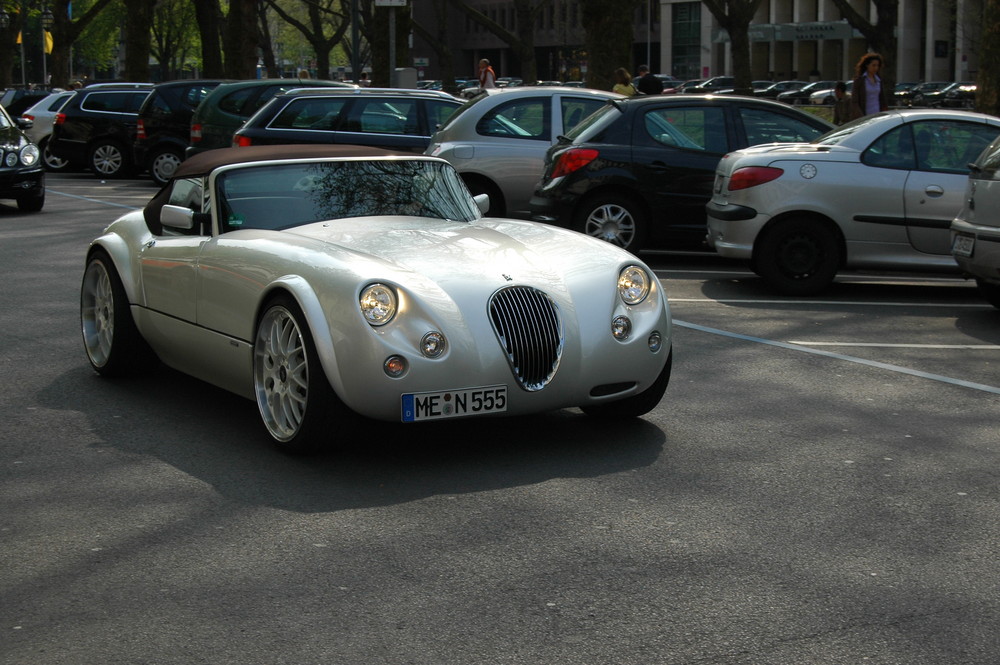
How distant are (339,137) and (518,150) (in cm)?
358

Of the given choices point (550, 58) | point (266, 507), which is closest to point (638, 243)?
point (266, 507)

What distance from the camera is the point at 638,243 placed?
13.5 meters

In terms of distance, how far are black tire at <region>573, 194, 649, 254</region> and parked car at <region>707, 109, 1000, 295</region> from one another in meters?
1.66

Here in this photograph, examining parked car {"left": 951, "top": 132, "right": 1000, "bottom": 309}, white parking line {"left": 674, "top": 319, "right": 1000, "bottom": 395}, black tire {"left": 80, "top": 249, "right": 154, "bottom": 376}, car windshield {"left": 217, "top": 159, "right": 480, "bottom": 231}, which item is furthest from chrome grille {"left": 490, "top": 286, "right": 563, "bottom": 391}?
parked car {"left": 951, "top": 132, "right": 1000, "bottom": 309}

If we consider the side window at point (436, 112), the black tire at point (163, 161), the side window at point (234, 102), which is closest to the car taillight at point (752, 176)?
the side window at point (436, 112)

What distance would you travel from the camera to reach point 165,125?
80.4 feet

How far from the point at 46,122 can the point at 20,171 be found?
12.8 meters

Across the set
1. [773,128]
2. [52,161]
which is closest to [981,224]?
[773,128]

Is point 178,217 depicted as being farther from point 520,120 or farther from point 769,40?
point 769,40

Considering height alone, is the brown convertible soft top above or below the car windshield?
above

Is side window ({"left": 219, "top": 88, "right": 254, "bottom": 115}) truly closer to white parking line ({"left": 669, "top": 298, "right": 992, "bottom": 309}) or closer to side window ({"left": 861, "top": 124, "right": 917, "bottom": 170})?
white parking line ({"left": 669, "top": 298, "right": 992, "bottom": 309})

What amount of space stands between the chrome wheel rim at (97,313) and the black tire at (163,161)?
16828 mm

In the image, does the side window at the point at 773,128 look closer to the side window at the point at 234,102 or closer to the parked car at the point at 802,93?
the side window at the point at 234,102

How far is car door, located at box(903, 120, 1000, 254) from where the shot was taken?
38.2 feet
